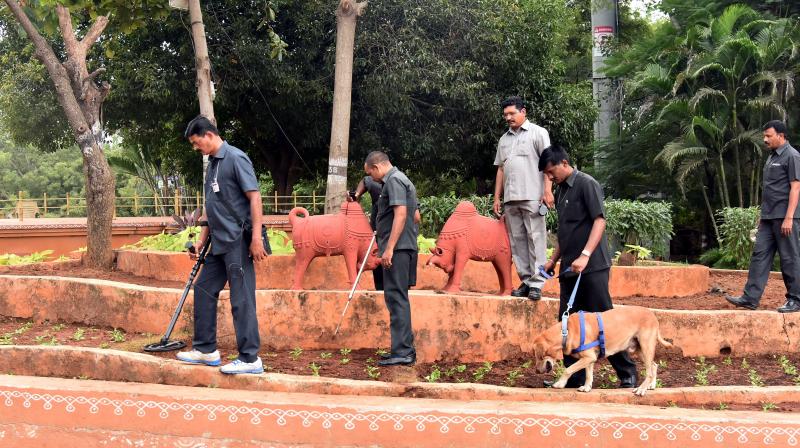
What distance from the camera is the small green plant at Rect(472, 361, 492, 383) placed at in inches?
234

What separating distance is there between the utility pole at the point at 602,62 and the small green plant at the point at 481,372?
1373cm

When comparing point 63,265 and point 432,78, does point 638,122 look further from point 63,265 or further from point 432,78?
point 63,265

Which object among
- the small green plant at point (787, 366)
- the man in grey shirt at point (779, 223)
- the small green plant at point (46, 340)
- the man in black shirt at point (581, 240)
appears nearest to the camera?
the man in black shirt at point (581, 240)

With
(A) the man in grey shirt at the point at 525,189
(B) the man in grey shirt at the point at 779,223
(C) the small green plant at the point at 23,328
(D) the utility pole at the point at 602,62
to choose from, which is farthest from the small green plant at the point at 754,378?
(D) the utility pole at the point at 602,62

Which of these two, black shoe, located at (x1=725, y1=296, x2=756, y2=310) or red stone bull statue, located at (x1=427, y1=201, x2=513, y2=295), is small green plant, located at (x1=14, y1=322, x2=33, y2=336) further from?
black shoe, located at (x1=725, y1=296, x2=756, y2=310)

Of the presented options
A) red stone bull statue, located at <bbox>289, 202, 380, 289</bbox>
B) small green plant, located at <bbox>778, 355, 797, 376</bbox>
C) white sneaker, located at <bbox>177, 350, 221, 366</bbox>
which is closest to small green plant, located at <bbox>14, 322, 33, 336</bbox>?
white sneaker, located at <bbox>177, 350, 221, 366</bbox>

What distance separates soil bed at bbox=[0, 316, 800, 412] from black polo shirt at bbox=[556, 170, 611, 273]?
981 millimetres

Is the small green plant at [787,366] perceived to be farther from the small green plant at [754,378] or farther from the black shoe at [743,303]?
the black shoe at [743,303]

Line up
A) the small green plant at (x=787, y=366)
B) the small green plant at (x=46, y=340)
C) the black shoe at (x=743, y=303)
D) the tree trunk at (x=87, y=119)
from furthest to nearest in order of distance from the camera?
1. the tree trunk at (x=87, y=119)
2. the black shoe at (x=743, y=303)
3. the small green plant at (x=46, y=340)
4. the small green plant at (x=787, y=366)

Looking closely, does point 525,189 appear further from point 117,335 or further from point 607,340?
point 117,335

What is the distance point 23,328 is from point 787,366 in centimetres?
661

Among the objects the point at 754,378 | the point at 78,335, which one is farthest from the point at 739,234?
the point at 78,335

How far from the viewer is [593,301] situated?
5.48 m

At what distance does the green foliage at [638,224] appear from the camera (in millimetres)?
12664
